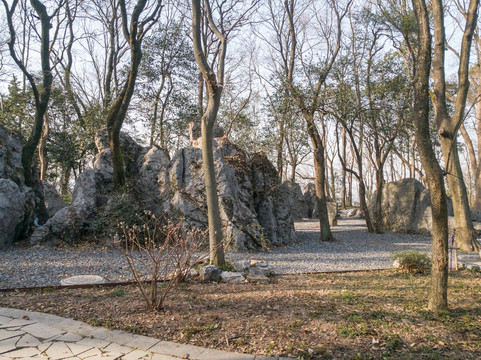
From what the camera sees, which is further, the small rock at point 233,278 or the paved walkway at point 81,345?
the small rock at point 233,278

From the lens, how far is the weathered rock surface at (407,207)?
11609 mm

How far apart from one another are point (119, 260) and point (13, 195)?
9.94 feet

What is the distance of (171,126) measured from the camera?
45.9 feet

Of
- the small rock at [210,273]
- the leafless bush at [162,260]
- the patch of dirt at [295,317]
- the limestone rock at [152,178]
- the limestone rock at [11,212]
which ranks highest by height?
the limestone rock at [152,178]

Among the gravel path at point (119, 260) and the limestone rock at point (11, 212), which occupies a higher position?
the limestone rock at point (11, 212)

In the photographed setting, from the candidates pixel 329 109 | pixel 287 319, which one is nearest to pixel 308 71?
pixel 329 109

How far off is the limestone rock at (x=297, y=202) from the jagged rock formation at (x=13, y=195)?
1339 centimetres

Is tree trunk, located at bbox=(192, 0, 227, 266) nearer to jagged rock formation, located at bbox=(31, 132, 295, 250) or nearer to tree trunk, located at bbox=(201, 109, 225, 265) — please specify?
tree trunk, located at bbox=(201, 109, 225, 265)

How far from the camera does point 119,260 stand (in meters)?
6.16

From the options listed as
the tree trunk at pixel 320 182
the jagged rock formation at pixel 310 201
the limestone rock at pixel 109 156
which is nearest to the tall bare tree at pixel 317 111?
the tree trunk at pixel 320 182

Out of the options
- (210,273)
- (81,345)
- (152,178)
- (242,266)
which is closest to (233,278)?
(210,273)

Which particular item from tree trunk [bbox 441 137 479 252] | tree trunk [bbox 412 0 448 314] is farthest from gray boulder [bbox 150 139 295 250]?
tree trunk [bbox 412 0 448 314]

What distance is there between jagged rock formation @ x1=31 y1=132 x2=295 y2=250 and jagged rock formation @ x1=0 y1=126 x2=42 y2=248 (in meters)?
0.52

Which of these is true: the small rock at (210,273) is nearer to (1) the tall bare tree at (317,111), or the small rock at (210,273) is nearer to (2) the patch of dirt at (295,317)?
(2) the patch of dirt at (295,317)
